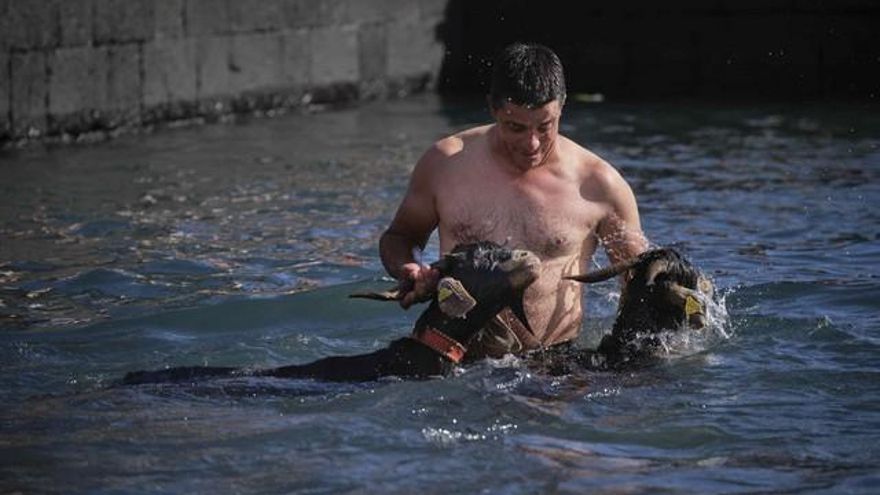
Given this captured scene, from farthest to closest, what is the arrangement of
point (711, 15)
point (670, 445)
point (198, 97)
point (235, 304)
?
point (711, 15)
point (198, 97)
point (235, 304)
point (670, 445)

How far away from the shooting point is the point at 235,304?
8531mm

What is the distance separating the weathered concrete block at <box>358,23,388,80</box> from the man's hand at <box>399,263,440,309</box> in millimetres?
9806

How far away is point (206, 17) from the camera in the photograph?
47.9 ft

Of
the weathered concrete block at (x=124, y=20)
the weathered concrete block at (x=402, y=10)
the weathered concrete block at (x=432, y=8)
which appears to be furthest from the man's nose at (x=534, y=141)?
the weathered concrete block at (x=432, y=8)

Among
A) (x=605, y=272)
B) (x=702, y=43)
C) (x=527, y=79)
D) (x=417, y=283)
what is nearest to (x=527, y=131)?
(x=527, y=79)

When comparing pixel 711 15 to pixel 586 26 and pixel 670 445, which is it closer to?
pixel 586 26

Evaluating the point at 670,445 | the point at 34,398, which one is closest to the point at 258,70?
the point at 34,398

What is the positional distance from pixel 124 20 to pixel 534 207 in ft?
25.3

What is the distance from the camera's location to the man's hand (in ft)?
21.2

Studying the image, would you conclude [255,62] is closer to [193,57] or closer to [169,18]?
[193,57]

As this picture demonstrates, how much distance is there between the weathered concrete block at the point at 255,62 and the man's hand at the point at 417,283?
28.7ft

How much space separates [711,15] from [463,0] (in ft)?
7.95

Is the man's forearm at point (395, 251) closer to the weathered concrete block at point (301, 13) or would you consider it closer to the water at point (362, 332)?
the water at point (362, 332)

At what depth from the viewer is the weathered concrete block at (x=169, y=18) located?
1414 centimetres
